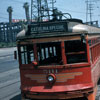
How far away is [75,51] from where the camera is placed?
6.43 metres

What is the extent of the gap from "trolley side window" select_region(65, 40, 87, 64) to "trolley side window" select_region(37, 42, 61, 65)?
28cm

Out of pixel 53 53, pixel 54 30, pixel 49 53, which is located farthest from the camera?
pixel 49 53

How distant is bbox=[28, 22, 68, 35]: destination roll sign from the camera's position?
21.2 feet

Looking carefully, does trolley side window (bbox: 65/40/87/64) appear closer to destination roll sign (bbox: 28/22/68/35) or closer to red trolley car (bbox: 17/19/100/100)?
red trolley car (bbox: 17/19/100/100)

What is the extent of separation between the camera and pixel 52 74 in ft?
20.9

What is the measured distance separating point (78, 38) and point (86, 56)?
0.53 m

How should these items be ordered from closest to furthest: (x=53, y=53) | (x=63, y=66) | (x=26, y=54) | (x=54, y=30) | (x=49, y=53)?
(x=63, y=66) → (x=54, y=30) → (x=26, y=54) → (x=53, y=53) → (x=49, y=53)

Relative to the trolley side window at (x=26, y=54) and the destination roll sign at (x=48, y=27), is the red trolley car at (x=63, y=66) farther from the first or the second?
the trolley side window at (x=26, y=54)

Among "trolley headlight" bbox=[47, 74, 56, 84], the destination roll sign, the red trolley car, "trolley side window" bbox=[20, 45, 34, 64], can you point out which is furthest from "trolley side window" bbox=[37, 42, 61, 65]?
"trolley headlight" bbox=[47, 74, 56, 84]

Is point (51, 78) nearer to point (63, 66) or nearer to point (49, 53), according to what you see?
point (63, 66)

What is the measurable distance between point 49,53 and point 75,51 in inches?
55.0

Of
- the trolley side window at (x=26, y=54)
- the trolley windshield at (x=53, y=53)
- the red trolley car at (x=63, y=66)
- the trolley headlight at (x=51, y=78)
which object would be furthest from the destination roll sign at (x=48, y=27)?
the trolley headlight at (x=51, y=78)

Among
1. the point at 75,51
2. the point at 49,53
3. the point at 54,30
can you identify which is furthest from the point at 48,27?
the point at 49,53

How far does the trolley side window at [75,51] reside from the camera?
639 cm
